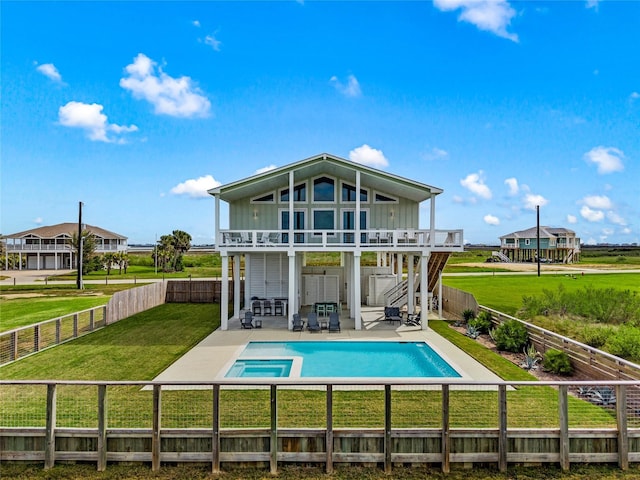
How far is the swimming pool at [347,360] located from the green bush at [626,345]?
4150 millimetres

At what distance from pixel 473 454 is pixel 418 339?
7.90m

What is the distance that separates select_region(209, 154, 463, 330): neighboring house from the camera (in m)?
15.3

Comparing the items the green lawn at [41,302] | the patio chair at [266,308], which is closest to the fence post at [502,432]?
the patio chair at [266,308]

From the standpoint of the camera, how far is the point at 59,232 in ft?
180

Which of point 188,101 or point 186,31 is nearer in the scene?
point 186,31

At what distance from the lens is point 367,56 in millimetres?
21078

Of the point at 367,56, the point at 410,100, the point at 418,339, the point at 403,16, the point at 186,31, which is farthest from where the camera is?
the point at 410,100

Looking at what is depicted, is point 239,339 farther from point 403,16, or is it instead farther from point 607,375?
A: point 403,16

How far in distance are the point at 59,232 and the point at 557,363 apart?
209ft

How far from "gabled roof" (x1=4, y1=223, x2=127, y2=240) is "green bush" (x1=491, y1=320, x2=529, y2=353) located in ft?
191

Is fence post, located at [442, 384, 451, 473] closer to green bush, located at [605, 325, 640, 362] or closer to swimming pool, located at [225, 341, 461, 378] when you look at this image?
swimming pool, located at [225, 341, 461, 378]

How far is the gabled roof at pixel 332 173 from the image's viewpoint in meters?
15.1

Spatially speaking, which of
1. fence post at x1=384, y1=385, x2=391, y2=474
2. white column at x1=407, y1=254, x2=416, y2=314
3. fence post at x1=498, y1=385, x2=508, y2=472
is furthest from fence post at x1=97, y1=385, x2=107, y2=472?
white column at x1=407, y1=254, x2=416, y2=314

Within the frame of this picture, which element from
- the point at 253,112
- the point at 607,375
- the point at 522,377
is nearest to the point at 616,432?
the point at 607,375
